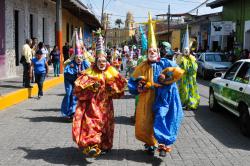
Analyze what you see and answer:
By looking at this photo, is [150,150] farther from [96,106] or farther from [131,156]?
[96,106]

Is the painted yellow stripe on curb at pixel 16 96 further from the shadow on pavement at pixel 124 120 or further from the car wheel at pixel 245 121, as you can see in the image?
the car wheel at pixel 245 121

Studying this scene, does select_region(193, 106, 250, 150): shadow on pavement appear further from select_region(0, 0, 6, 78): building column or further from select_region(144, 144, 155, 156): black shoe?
select_region(0, 0, 6, 78): building column

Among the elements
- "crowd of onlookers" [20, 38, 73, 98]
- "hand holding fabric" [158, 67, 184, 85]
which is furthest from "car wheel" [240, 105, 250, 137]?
"crowd of onlookers" [20, 38, 73, 98]

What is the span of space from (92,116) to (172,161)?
1.38 m

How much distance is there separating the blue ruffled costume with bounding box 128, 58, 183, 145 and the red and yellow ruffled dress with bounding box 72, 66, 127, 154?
308 millimetres

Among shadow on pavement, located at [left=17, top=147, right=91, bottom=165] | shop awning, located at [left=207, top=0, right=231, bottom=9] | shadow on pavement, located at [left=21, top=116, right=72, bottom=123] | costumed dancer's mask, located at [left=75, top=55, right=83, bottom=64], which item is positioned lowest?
shadow on pavement, located at [left=17, top=147, right=91, bottom=165]

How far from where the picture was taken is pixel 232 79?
978 centimetres

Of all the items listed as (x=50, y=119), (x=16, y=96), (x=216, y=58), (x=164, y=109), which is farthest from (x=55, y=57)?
(x=164, y=109)

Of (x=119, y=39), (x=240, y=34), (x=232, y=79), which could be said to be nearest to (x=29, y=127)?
(x=232, y=79)

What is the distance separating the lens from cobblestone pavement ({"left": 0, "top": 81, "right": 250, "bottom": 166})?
6.64 m

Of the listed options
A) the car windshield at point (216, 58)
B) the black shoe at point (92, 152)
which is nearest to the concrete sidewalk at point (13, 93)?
the black shoe at point (92, 152)

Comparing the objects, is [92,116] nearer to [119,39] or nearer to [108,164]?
[108,164]

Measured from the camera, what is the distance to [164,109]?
21.3 feet

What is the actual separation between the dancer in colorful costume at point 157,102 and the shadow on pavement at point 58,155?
39.1 inches
